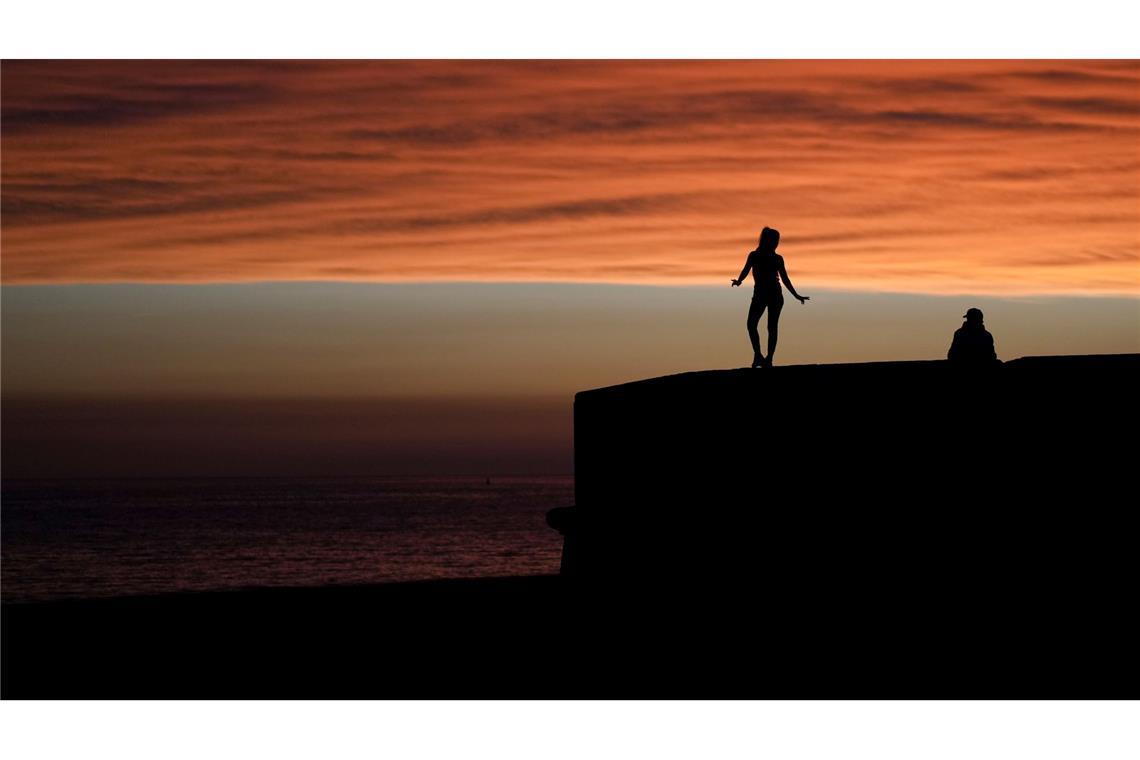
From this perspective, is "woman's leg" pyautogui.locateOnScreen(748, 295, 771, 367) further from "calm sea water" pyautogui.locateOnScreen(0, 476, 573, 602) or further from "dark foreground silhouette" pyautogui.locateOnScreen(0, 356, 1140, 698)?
"calm sea water" pyautogui.locateOnScreen(0, 476, 573, 602)

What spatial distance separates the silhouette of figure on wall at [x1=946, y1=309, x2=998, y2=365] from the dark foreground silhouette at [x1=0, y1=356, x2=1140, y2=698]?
274 millimetres

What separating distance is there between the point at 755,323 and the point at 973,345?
2364 millimetres

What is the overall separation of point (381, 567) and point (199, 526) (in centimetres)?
4704

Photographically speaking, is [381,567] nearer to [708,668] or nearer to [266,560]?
[266,560]

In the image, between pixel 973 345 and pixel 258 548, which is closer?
pixel 973 345

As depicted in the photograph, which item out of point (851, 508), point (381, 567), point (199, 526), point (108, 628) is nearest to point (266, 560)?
point (381, 567)

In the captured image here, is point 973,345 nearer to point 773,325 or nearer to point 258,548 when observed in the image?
point 773,325

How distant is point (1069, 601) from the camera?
37.2 ft

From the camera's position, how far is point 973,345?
12.3m

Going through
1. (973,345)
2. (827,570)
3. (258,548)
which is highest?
(973,345)

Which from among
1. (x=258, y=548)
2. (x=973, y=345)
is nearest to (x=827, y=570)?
(x=973, y=345)

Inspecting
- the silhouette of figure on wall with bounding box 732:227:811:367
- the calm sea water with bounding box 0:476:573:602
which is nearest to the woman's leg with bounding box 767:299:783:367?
the silhouette of figure on wall with bounding box 732:227:811:367

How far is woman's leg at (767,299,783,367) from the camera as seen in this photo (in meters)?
13.8

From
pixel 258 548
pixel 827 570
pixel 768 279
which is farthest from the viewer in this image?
pixel 258 548
